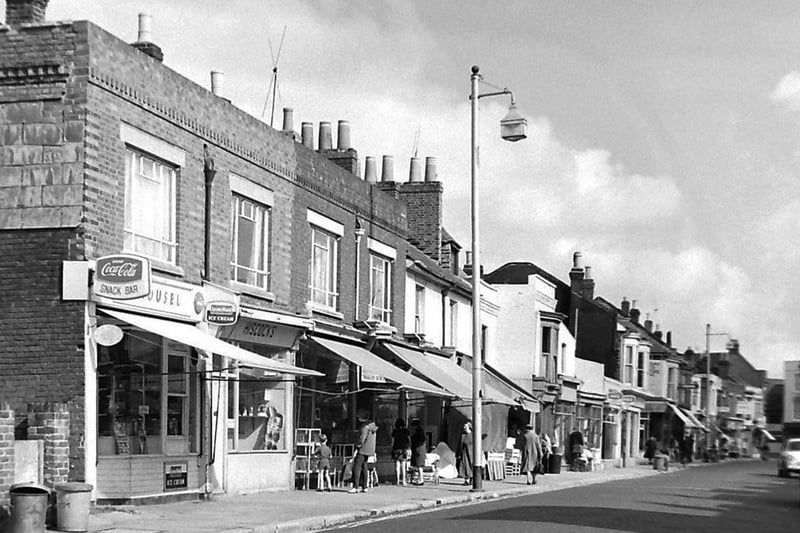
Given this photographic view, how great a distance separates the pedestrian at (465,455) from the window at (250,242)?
32.7 feet

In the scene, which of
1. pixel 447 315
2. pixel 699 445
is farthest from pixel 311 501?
pixel 699 445

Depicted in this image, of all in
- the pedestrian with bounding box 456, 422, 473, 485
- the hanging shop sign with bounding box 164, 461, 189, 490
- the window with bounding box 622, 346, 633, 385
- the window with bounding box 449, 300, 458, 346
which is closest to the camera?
the hanging shop sign with bounding box 164, 461, 189, 490

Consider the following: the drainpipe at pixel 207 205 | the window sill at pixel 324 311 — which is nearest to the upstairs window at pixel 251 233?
the drainpipe at pixel 207 205

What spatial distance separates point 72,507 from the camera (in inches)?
684

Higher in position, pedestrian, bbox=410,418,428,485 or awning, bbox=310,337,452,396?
awning, bbox=310,337,452,396

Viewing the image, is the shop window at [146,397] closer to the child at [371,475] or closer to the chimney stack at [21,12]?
the chimney stack at [21,12]

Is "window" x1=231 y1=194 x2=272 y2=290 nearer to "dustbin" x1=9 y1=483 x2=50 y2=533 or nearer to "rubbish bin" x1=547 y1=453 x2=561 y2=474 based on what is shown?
"dustbin" x1=9 y1=483 x2=50 y2=533

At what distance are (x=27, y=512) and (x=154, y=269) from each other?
6.20 meters

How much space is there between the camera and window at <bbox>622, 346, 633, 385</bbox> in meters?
73.2

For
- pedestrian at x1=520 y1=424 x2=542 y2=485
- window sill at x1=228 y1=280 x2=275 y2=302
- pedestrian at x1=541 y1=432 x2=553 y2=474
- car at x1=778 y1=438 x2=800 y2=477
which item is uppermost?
window sill at x1=228 y1=280 x2=275 y2=302

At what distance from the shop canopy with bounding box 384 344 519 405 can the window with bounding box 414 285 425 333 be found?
0.98m

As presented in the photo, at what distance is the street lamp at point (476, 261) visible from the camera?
→ 2950 cm

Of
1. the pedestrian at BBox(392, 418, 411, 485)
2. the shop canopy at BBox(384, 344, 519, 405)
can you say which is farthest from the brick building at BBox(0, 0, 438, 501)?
the shop canopy at BBox(384, 344, 519, 405)

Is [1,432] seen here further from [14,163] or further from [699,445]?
[699,445]
